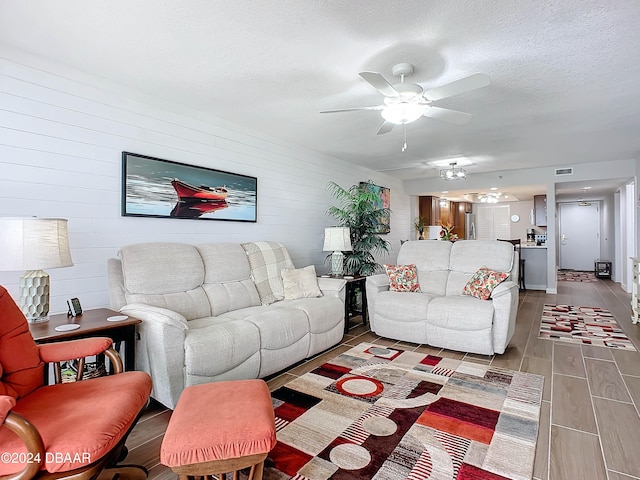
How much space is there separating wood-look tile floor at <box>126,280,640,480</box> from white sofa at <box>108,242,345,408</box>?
268 mm

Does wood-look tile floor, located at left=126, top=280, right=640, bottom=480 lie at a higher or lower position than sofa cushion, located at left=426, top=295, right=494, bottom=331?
lower

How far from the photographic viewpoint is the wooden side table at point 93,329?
1.99m

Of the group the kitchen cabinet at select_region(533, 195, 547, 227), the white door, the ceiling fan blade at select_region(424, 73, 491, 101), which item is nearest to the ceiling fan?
the ceiling fan blade at select_region(424, 73, 491, 101)

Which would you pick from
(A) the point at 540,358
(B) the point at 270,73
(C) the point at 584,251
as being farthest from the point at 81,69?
(C) the point at 584,251

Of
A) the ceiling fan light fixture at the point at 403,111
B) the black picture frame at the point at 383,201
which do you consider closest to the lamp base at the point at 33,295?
the ceiling fan light fixture at the point at 403,111

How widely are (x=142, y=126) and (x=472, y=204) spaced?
10775mm

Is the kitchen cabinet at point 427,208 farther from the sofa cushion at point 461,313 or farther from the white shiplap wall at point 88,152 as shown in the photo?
the white shiplap wall at point 88,152

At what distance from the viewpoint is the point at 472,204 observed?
38.4 feet

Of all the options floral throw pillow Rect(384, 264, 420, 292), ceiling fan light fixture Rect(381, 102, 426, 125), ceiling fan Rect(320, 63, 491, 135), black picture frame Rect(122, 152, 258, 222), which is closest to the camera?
ceiling fan Rect(320, 63, 491, 135)

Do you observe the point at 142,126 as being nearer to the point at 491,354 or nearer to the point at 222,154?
the point at 222,154

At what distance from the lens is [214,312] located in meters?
3.15

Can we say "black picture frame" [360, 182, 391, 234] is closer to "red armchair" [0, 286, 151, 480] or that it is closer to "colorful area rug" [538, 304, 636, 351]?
"colorful area rug" [538, 304, 636, 351]

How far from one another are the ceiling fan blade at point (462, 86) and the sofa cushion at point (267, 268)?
2.28 meters

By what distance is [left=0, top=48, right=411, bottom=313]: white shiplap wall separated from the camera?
8.30ft
